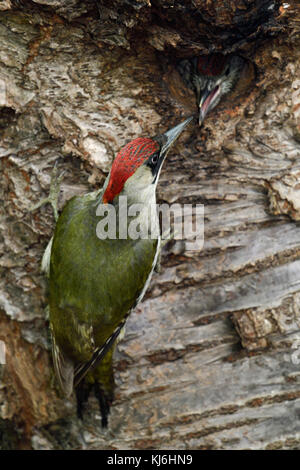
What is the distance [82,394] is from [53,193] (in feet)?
3.16

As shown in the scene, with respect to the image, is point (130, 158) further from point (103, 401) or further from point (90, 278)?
point (103, 401)

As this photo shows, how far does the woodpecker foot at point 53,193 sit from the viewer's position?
2016 mm

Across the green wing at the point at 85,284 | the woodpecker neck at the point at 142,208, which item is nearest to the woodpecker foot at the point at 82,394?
the green wing at the point at 85,284

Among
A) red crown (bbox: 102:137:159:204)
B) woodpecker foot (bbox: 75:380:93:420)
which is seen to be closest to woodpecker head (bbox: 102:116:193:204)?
red crown (bbox: 102:137:159:204)

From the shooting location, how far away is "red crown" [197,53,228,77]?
2492 mm

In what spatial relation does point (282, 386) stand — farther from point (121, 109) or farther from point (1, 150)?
point (1, 150)

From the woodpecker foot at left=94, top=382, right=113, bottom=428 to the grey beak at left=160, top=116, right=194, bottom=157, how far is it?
44.2 inches

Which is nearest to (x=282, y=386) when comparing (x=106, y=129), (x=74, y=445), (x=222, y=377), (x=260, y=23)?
(x=222, y=377)

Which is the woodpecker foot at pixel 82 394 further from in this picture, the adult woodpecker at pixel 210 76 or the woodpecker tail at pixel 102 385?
the adult woodpecker at pixel 210 76

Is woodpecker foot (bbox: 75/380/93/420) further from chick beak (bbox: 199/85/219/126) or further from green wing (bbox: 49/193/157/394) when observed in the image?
chick beak (bbox: 199/85/219/126)

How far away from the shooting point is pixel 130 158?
6.07 feet

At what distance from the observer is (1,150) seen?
2027 millimetres

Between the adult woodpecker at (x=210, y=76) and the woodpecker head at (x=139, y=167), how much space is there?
18 centimetres

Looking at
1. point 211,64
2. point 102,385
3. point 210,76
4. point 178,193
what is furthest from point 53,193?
point 211,64
